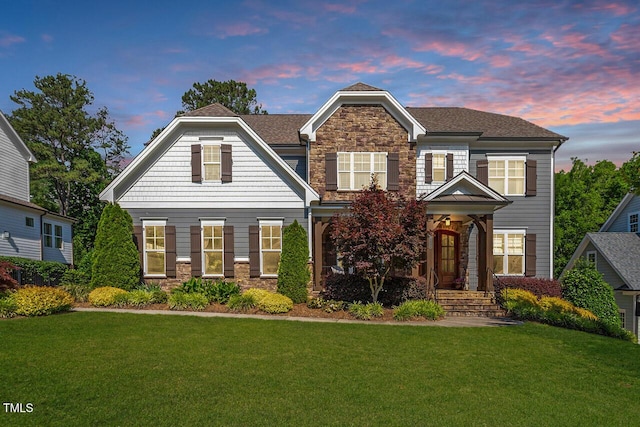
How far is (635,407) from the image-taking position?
22.6 ft

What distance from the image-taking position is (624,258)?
20.4 metres

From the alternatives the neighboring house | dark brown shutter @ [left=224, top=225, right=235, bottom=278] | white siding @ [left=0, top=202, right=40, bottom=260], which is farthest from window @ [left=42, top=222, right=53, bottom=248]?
dark brown shutter @ [left=224, top=225, right=235, bottom=278]

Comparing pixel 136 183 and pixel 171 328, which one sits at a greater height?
pixel 136 183

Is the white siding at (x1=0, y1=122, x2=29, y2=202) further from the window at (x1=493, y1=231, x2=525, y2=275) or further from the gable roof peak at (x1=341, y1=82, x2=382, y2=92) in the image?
the window at (x1=493, y1=231, x2=525, y2=275)

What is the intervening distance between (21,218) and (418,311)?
1978 cm

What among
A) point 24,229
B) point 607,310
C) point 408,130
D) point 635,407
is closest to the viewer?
point 635,407

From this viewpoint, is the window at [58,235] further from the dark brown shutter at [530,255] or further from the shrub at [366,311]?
the dark brown shutter at [530,255]

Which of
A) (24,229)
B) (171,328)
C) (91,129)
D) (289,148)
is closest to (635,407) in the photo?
(171,328)

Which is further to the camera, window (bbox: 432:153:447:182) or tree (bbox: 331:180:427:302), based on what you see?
window (bbox: 432:153:447:182)

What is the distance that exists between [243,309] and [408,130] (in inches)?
400

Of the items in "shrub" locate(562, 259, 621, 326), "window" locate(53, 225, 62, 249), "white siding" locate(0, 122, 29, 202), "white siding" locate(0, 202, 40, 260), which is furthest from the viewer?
"window" locate(53, 225, 62, 249)

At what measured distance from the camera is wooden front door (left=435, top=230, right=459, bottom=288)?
62.7ft

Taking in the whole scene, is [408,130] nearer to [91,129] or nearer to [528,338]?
[528,338]

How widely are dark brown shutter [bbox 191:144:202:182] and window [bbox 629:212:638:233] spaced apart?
75.4 ft
